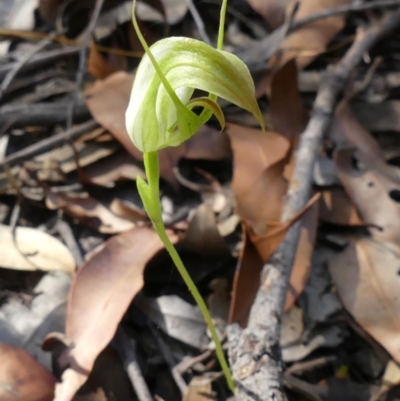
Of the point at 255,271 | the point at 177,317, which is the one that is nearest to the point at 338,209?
the point at 255,271

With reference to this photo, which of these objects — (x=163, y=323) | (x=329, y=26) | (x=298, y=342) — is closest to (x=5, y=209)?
(x=163, y=323)

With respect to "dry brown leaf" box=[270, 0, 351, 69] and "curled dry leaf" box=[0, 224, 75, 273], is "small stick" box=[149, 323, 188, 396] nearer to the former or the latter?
"curled dry leaf" box=[0, 224, 75, 273]

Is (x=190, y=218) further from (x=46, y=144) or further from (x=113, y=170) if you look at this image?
(x=46, y=144)

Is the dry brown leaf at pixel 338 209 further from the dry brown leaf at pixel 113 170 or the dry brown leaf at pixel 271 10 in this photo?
the dry brown leaf at pixel 271 10

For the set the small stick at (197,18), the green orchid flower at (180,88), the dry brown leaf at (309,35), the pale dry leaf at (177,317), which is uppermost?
the green orchid flower at (180,88)

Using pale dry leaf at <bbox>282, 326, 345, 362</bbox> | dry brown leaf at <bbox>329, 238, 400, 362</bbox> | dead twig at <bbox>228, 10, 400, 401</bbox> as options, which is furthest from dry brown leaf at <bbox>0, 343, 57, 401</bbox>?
dry brown leaf at <bbox>329, 238, 400, 362</bbox>

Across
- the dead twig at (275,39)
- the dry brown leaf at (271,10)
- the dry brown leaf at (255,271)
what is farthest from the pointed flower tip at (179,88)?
the dry brown leaf at (271,10)
